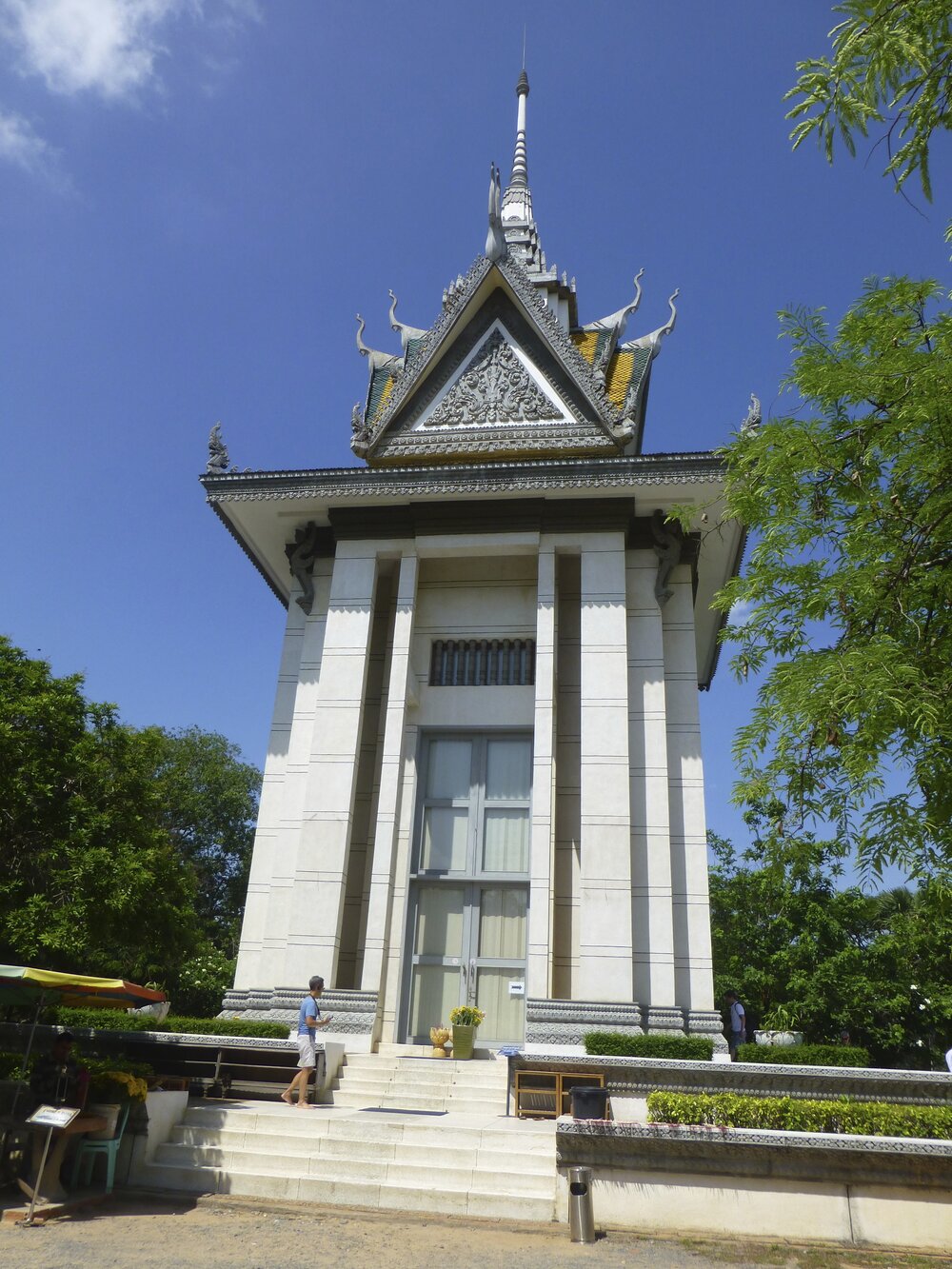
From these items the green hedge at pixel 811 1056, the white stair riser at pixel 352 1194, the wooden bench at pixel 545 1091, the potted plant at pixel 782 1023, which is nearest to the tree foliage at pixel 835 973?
the potted plant at pixel 782 1023

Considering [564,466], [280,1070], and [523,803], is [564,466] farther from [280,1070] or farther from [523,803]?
[280,1070]

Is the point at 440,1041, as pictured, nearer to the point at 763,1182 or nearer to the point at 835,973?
the point at 763,1182

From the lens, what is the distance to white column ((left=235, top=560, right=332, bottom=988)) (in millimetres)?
15531

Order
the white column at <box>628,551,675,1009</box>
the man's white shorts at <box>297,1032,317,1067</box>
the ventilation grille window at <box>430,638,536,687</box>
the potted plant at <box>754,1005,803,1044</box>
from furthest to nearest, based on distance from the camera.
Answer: the potted plant at <box>754,1005,803,1044</box> → the ventilation grille window at <box>430,638,536,687</box> → the white column at <box>628,551,675,1009</box> → the man's white shorts at <box>297,1032,317,1067</box>

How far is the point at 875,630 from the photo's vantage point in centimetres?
671

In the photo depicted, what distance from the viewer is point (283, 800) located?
16516 mm

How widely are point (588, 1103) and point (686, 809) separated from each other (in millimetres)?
7755

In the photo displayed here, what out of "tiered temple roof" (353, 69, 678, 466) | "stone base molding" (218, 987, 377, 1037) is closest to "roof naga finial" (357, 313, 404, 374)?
"tiered temple roof" (353, 69, 678, 466)

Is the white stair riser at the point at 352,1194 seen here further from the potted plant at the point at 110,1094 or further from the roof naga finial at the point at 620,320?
the roof naga finial at the point at 620,320

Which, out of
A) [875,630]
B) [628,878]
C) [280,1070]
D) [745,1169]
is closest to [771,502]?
[875,630]

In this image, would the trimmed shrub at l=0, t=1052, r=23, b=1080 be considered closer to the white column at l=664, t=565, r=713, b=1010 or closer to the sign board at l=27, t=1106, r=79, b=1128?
the sign board at l=27, t=1106, r=79, b=1128

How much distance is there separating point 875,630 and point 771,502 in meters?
1.29

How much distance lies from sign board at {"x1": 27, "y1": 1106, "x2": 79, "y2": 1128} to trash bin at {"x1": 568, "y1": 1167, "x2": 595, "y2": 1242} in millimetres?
4341

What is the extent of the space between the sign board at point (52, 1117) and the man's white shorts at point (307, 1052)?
3474mm
